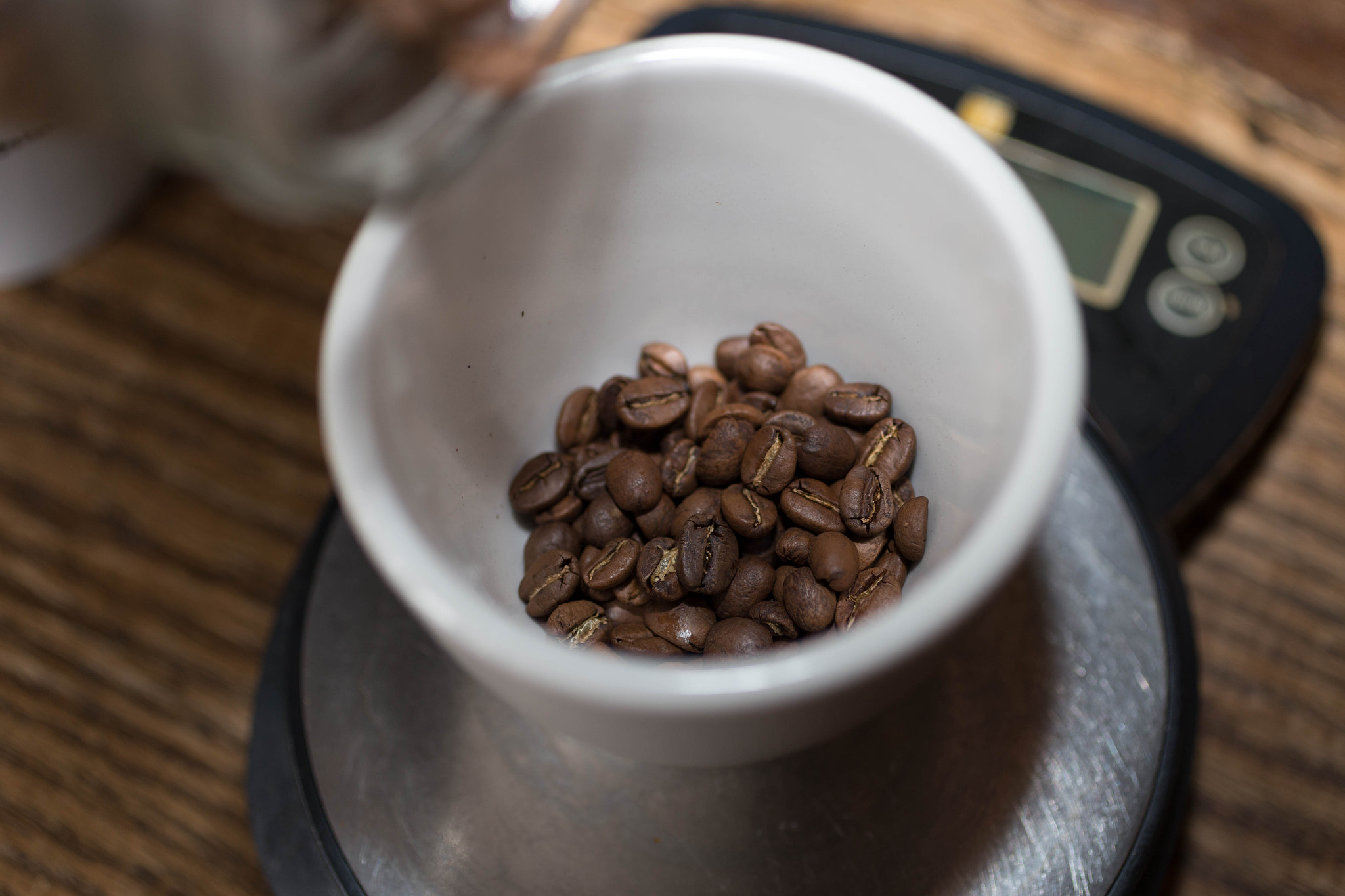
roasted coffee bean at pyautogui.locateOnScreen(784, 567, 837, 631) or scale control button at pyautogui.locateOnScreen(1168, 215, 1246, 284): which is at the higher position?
roasted coffee bean at pyautogui.locateOnScreen(784, 567, 837, 631)

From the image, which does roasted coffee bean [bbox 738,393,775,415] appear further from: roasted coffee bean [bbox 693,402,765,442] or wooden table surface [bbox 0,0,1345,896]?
wooden table surface [bbox 0,0,1345,896]

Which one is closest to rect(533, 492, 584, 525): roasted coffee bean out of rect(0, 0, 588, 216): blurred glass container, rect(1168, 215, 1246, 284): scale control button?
rect(0, 0, 588, 216): blurred glass container

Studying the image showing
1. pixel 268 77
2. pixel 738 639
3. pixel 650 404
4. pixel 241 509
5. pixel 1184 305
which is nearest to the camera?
pixel 268 77

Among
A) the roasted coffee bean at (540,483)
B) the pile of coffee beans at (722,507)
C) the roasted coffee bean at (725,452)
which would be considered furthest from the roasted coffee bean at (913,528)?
the roasted coffee bean at (540,483)

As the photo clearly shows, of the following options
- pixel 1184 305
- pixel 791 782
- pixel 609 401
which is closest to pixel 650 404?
pixel 609 401

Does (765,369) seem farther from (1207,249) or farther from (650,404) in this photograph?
(1207,249)

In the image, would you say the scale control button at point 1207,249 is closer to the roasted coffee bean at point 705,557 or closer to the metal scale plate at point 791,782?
the metal scale plate at point 791,782

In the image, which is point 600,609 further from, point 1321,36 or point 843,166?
point 1321,36
